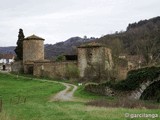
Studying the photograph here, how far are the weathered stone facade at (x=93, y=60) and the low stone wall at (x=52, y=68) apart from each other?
161 cm

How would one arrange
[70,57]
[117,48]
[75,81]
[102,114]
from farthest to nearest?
[117,48] < [70,57] < [75,81] < [102,114]

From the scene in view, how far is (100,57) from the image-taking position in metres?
65.6

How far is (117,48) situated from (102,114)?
6984 cm

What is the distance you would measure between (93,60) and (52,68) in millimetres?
6831

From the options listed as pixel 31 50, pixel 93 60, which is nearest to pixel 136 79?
pixel 93 60

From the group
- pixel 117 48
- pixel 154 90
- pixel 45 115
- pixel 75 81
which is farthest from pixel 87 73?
pixel 45 115

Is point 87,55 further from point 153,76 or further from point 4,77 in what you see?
point 153,76

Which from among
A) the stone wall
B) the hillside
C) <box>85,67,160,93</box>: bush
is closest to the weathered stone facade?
the hillside

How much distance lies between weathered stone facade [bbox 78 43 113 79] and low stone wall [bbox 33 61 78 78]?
1614 millimetres

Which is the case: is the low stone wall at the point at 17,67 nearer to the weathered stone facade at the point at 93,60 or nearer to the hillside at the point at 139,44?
the weathered stone facade at the point at 93,60

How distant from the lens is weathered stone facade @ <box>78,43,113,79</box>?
64.9m

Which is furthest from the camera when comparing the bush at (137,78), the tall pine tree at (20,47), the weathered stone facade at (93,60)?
the tall pine tree at (20,47)

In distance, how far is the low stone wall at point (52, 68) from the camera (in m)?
66.4

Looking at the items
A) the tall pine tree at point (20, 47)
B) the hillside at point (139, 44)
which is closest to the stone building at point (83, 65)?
the hillside at point (139, 44)
